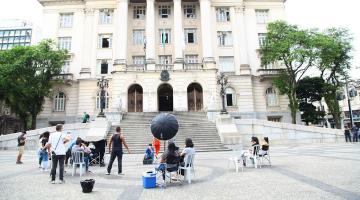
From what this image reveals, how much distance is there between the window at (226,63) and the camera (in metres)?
38.8

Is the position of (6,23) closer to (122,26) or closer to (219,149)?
(122,26)

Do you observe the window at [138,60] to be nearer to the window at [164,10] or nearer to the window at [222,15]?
the window at [164,10]

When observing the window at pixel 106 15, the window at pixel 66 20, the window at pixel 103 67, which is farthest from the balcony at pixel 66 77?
the window at pixel 106 15

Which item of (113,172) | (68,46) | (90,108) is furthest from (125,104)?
(113,172)

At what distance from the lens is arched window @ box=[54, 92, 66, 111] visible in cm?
3812

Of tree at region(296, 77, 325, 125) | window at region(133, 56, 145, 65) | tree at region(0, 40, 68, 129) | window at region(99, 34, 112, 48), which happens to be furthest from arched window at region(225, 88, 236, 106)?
tree at region(0, 40, 68, 129)

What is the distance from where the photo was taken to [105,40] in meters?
39.5

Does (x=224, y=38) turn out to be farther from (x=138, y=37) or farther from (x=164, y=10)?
(x=138, y=37)

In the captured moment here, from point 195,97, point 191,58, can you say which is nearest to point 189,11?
point 191,58

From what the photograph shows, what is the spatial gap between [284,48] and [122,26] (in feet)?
66.2

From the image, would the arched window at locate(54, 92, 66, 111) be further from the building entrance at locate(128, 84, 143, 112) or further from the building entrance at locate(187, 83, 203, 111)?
the building entrance at locate(187, 83, 203, 111)

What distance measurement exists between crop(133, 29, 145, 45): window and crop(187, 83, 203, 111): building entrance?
9.86 meters

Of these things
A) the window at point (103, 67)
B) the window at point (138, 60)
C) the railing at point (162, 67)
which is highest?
the window at point (138, 60)

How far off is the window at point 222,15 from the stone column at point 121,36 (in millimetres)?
12877
